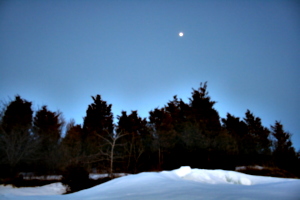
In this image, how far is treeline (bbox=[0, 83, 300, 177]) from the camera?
45.5 feet

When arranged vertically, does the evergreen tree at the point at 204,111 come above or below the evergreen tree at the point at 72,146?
above

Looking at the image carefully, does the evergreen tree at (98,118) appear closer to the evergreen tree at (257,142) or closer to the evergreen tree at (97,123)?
the evergreen tree at (97,123)

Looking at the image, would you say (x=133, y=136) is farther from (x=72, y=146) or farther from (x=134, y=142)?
(x=72, y=146)

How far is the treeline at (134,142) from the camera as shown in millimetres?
13859

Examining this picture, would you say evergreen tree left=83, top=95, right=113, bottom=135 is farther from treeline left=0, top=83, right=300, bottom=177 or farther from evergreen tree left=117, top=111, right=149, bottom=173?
evergreen tree left=117, top=111, right=149, bottom=173

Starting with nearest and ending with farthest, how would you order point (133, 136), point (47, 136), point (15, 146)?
point (15, 146), point (133, 136), point (47, 136)

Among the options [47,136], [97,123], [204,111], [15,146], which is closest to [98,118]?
[97,123]

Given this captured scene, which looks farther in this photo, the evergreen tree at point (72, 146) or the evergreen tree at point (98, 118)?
the evergreen tree at point (98, 118)

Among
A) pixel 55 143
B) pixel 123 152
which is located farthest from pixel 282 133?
pixel 55 143

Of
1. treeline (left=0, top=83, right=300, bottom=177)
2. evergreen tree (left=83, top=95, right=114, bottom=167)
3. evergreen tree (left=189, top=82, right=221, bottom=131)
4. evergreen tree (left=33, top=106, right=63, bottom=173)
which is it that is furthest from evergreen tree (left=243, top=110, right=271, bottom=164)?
evergreen tree (left=33, top=106, right=63, bottom=173)

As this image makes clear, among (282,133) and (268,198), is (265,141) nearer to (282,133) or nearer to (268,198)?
(282,133)

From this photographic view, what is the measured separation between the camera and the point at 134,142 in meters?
17.0

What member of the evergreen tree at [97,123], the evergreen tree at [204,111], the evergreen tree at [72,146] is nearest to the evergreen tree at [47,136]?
the evergreen tree at [72,146]

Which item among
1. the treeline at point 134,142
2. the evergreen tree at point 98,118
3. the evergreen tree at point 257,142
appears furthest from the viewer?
the evergreen tree at point 98,118
